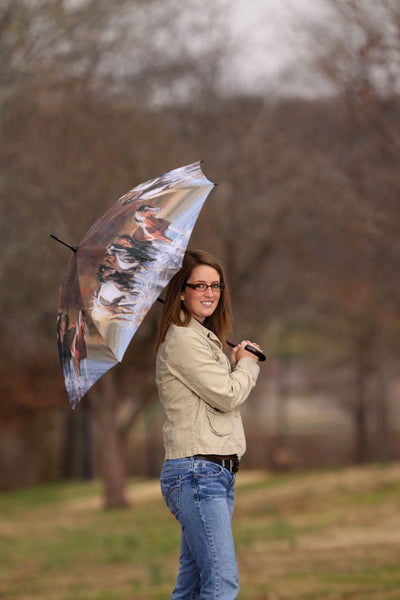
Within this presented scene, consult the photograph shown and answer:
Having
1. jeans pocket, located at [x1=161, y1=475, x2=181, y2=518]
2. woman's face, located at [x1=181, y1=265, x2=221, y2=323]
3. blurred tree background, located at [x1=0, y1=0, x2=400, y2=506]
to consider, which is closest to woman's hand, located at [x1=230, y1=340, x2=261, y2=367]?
woman's face, located at [x1=181, y1=265, x2=221, y2=323]

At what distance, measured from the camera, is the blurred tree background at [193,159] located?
8.06m

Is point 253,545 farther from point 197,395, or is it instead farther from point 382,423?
point 382,423

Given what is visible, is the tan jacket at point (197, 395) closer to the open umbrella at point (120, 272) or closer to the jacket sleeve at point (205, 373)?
the jacket sleeve at point (205, 373)

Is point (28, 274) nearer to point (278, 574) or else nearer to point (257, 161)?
point (257, 161)

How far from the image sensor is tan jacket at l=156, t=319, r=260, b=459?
3.15 m

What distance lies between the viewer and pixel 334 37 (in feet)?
26.6

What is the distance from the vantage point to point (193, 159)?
13883mm

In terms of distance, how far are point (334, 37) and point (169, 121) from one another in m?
5.79

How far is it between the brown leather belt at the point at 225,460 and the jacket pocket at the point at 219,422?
0.09 m

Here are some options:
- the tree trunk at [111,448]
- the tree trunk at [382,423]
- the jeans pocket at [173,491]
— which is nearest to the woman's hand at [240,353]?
the jeans pocket at [173,491]

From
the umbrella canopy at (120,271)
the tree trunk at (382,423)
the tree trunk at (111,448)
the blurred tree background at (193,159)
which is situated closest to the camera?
the umbrella canopy at (120,271)

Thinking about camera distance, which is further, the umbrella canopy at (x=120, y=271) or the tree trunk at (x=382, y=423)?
the tree trunk at (x=382, y=423)

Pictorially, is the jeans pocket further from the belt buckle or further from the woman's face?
the woman's face

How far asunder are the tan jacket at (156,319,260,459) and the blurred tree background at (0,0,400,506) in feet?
16.0
